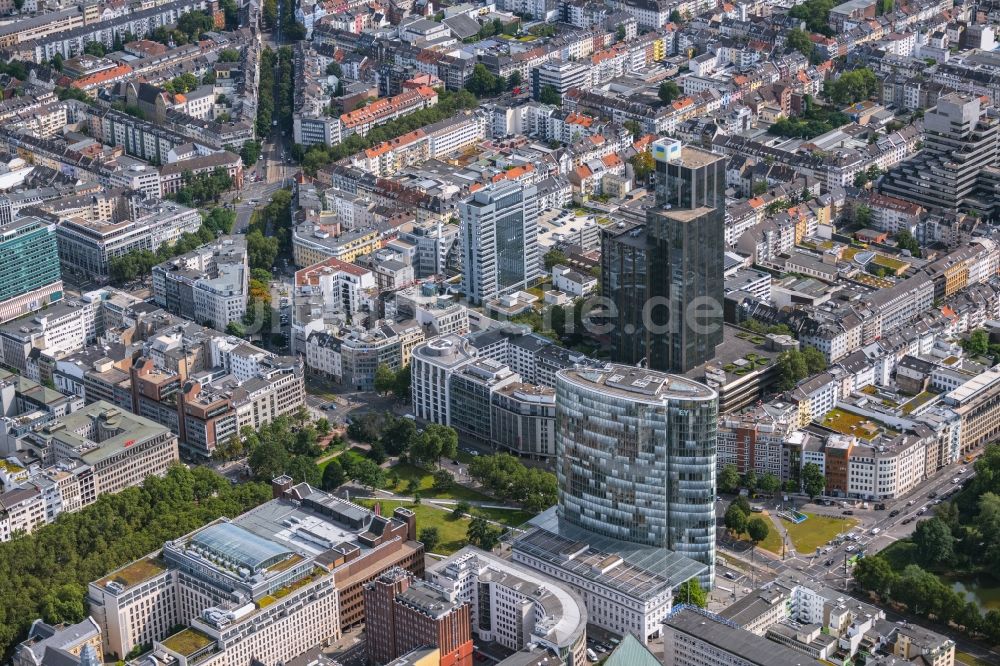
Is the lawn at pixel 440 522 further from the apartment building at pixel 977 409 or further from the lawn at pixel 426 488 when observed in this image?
the apartment building at pixel 977 409

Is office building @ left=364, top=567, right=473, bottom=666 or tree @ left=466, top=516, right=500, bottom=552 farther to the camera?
tree @ left=466, top=516, right=500, bottom=552

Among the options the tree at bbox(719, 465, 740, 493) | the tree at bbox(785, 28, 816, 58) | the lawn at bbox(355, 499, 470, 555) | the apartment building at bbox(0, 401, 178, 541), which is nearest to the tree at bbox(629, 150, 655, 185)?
the tree at bbox(785, 28, 816, 58)

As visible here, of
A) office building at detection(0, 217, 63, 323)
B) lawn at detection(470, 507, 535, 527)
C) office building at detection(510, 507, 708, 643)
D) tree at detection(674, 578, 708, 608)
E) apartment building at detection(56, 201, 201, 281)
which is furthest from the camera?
apartment building at detection(56, 201, 201, 281)

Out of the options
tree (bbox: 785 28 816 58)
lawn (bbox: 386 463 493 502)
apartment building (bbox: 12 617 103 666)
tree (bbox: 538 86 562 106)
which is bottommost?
lawn (bbox: 386 463 493 502)

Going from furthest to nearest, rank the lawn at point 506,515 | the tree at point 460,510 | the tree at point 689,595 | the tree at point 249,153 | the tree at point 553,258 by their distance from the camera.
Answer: the tree at point 249,153 → the tree at point 553,258 → the tree at point 460,510 → the lawn at point 506,515 → the tree at point 689,595

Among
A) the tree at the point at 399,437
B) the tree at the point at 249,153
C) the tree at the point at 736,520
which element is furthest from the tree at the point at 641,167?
the tree at the point at 736,520

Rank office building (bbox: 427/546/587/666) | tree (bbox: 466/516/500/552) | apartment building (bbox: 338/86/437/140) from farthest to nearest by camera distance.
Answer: apartment building (bbox: 338/86/437/140)
tree (bbox: 466/516/500/552)
office building (bbox: 427/546/587/666)

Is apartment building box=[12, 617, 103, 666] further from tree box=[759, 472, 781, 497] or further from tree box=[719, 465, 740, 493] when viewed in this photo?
tree box=[759, 472, 781, 497]
